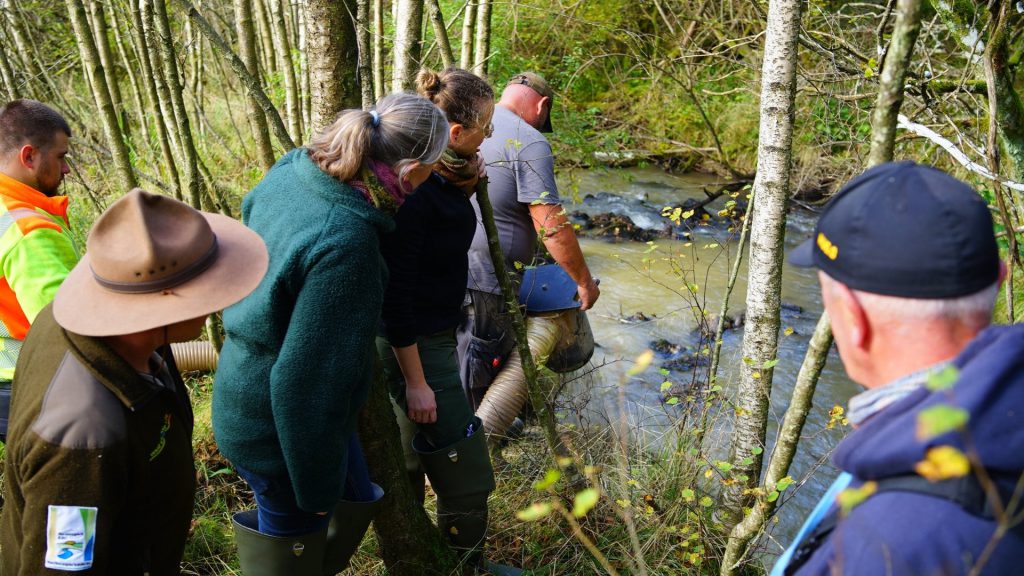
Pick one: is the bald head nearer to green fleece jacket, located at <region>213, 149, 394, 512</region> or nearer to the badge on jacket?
green fleece jacket, located at <region>213, 149, 394, 512</region>

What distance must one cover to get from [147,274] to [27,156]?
1354mm

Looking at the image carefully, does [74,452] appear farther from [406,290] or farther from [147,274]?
[406,290]

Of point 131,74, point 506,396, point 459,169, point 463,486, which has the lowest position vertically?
point 506,396

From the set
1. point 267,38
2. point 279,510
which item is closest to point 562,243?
point 279,510

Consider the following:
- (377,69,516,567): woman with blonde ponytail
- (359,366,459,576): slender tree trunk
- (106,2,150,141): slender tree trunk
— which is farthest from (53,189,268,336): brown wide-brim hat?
(106,2,150,141): slender tree trunk

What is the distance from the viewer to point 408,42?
3314 mm

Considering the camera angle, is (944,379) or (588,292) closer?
(944,379)

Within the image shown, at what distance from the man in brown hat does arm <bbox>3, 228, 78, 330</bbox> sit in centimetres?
67

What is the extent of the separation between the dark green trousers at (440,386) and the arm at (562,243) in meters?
0.84

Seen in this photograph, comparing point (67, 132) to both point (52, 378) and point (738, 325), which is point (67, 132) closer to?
point (52, 378)

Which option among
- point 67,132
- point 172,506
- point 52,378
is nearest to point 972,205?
point 52,378

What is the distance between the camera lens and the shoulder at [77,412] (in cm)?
145

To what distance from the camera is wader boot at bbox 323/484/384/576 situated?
7.38ft

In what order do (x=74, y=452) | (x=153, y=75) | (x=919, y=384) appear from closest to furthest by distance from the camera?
(x=919, y=384)
(x=74, y=452)
(x=153, y=75)
